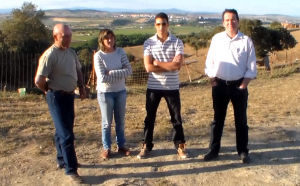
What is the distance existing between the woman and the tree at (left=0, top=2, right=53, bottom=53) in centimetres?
1816

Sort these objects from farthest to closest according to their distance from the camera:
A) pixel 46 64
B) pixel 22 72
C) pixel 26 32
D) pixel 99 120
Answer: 1. pixel 26 32
2. pixel 22 72
3. pixel 99 120
4. pixel 46 64

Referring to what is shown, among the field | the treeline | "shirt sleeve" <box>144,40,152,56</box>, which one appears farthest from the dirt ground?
the treeline

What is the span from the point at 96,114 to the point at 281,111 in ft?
11.3

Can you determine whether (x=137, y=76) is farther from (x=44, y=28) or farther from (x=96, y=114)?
(x=44, y=28)

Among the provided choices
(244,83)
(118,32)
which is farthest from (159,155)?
(118,32)

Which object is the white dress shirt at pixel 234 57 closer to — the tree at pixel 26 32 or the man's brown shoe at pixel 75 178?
the man's brown shoe at pixel 75 178

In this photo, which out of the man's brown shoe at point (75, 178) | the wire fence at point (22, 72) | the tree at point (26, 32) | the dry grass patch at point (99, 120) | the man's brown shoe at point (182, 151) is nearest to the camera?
the man's brown shoe at point (75, 178)

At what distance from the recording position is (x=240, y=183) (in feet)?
13.5

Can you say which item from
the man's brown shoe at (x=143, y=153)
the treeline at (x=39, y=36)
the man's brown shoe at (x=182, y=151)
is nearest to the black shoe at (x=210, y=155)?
the man's brown shoe at (x=182, y=151)

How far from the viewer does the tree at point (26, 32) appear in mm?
21945

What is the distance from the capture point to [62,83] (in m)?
3.87

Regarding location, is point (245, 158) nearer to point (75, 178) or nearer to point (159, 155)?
point (159, 155)

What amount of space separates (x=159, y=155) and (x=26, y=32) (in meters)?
20.6

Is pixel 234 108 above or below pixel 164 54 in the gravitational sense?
below
